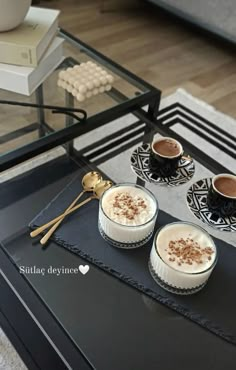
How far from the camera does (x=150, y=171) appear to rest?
928 millimetres

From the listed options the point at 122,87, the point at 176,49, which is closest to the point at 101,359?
the point at 122,87

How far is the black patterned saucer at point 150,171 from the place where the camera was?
3.02ft

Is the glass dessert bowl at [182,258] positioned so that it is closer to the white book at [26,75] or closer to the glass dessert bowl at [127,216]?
the glass dessert bowl at [127,216]

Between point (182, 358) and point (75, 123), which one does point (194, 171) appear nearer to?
point (75, 123)

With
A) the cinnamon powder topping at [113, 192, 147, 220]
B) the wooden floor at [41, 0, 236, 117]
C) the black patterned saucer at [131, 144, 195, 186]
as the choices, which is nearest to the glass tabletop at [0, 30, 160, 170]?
the black patterned saucer at [131, 144, 195, 186]

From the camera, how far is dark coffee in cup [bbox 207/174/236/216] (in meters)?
0.81

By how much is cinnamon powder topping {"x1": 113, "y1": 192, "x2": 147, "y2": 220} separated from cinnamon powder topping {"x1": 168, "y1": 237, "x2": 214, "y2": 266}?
9 cm

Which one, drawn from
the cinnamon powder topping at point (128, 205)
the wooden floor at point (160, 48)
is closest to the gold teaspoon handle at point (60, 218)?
the cinnamon powder topping at point (128, 205)

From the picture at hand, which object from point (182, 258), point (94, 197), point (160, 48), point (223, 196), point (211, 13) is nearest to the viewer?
point (182, 258)

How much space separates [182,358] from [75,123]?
0.58 meters

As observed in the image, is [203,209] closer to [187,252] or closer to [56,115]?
[187,252]

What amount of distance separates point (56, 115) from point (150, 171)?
282 mm

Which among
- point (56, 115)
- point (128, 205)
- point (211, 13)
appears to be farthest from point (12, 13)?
point (211, 13)

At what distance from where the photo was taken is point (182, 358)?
662 millimetres
